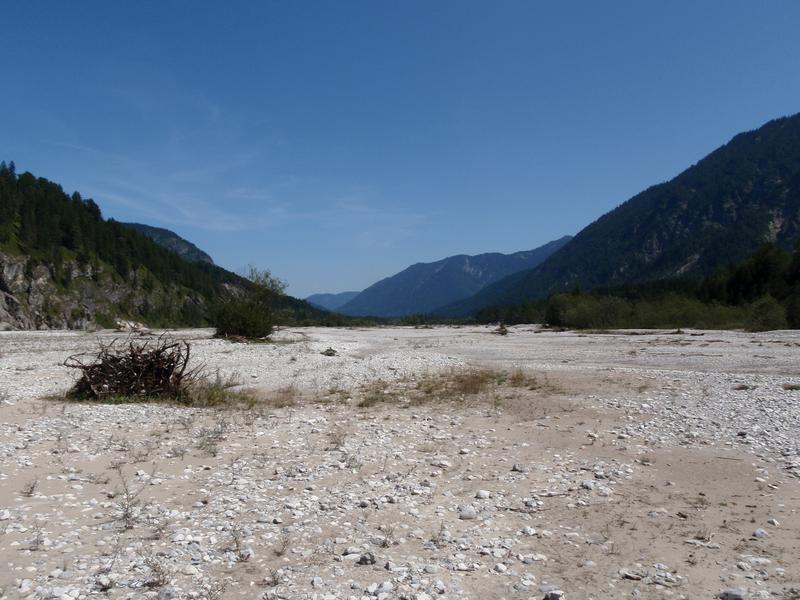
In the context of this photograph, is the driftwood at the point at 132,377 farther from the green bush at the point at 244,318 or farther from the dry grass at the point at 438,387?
the green bush at the point at 244,318

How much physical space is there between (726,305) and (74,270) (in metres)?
129

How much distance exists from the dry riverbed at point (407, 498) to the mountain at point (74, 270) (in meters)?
79.1

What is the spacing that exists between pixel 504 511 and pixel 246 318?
4341cm

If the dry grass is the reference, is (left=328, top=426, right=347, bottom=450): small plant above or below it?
below

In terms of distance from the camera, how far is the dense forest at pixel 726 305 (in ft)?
184

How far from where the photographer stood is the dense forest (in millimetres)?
56062

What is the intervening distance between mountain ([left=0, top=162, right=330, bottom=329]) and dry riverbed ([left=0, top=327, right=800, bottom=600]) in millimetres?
79060

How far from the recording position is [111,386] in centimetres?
1564

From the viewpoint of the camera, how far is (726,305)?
72250 mm

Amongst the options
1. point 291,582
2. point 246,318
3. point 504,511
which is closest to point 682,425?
point 504,511

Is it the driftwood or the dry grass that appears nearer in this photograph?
the driftwood

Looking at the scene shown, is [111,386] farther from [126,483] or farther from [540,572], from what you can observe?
[540,572]

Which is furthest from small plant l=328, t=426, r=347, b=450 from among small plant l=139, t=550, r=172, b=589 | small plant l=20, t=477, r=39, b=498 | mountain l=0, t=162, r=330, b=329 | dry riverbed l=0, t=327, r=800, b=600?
mountain l=0, t=162, r=330, b=329

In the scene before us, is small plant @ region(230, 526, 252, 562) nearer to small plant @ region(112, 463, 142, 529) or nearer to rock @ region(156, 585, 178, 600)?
rock @ region(156, 585, 178, 600)
